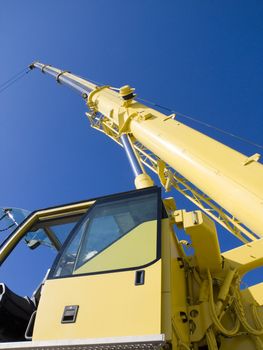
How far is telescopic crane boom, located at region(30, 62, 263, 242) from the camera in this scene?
286cm

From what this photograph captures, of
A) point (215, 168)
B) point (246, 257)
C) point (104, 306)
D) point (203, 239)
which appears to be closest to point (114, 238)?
point (104, 306)

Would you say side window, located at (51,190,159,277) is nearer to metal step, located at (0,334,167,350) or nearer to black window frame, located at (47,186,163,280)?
black window frame, located at (47,186,163,280)

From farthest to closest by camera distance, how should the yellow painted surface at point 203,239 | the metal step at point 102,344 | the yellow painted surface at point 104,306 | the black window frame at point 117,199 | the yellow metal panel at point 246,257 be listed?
the yellow metal panel at point 246,257 → the yellow painted surface at point 203,239 → the black window frame at point 117,199 → the yellow painted surface at point 104,306 → the metal step at point 102,344

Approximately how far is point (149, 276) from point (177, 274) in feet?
1.97

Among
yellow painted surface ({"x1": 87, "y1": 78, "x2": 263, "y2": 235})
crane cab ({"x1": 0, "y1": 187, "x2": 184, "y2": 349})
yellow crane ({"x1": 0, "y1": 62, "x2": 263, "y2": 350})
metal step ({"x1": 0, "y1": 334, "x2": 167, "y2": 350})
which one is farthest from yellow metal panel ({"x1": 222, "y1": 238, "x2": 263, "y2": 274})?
metal step ({"x1": 0, "y1": 334, "x2": 167, "y2": 350})

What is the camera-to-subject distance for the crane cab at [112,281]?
6.55 feet

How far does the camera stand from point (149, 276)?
7.10ft

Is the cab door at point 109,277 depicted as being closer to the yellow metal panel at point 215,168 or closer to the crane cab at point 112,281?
the crane cab at point 112,281

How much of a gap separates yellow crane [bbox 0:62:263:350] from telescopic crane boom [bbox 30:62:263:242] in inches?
0.5

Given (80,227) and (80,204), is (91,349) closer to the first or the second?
(80,227)

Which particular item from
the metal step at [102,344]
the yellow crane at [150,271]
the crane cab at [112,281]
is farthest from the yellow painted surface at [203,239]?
the metal step at [102,344]

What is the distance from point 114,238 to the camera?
8.77 feet

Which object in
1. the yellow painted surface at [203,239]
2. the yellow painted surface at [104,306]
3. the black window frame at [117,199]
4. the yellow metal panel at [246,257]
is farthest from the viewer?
the yellow metal panel at [246,257]

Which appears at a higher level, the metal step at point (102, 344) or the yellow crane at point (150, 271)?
the yellow crane at point (150, 271)
